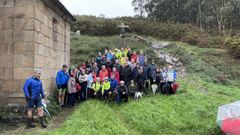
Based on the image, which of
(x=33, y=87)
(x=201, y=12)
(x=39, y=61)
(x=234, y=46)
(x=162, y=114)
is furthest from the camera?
(x=201, y=12)

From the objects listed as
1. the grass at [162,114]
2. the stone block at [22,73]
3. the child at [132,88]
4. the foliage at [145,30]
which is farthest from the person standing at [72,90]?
the foliage at [145,30]

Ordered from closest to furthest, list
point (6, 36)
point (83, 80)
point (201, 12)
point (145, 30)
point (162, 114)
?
point (6, 36) < point (162, 114) < point (83, 80) < point (145, 30) < point (201, 12)

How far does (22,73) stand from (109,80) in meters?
4.10

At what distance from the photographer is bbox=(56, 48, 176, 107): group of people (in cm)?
1352

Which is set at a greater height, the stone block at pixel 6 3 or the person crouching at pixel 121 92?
the stone block at pixel 6 3

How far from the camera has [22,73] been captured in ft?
36.8

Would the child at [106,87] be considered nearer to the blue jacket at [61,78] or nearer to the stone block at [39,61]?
the blue jacket at [61,78]

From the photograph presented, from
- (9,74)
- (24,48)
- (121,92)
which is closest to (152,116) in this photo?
(121,92)

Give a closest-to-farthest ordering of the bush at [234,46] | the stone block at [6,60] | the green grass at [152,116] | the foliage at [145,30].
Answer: the green grass at [152,116]
the stone block at [6,60]
the bush at [234,46]
the foliage at [145,30]

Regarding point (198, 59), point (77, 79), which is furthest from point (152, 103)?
point (198, 59)

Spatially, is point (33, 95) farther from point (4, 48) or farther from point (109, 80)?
point (109, 80)

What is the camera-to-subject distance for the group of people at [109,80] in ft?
44.3

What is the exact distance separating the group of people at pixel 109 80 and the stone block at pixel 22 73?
2.06 m

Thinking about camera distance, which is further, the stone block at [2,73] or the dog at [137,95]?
the dog at [137,95]
